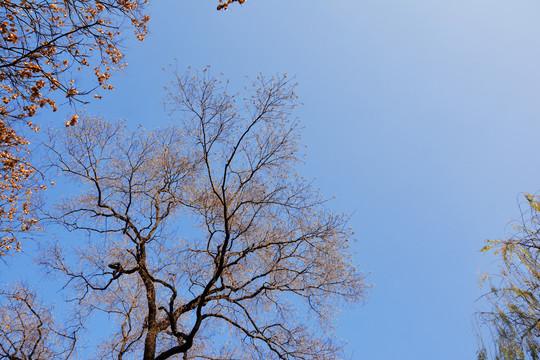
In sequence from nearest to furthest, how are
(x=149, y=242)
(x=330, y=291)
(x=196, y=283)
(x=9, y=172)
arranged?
(x=9, y=172) < (x=196, y=283) < (x=330, y=291) < (x=149, y=242)

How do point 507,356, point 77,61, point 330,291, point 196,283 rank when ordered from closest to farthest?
1. point 507,356
2. point 77,61
3. point 196,283
4. point 330,291

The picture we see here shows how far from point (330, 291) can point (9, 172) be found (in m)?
7.07

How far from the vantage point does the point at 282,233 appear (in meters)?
9.07

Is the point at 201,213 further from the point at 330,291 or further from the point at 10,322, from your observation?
the point at 10,322

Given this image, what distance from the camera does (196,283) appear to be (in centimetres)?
838

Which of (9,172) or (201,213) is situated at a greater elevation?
(201,213)

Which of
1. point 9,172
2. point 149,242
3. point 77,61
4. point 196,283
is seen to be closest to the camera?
point 77,61

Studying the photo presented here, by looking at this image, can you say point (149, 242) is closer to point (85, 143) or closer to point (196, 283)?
point (196, 283)

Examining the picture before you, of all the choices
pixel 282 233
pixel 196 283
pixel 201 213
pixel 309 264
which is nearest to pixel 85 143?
pixel 201 213

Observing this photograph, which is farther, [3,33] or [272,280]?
[272,280]

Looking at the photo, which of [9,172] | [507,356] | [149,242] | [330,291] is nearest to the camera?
[507,356]

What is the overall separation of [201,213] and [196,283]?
167 cm

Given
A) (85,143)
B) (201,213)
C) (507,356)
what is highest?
(85,143)

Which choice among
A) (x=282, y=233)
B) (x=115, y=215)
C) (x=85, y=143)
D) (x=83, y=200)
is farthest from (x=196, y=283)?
(x=85, y=143)
